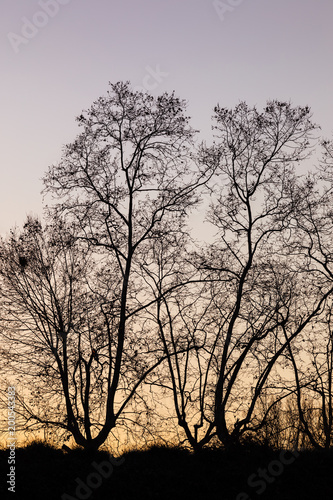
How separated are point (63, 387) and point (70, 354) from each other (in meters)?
1.44

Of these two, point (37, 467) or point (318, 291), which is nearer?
point (37, 467)

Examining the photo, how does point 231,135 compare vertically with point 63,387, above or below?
above

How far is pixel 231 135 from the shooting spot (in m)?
24.3

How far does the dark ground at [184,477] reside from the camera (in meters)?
18.6

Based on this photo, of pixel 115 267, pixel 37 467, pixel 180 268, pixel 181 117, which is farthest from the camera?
pixel 180 268

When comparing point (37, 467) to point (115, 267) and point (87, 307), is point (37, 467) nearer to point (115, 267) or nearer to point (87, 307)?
point (87, 307)

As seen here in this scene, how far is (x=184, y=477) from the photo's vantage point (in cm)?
1984

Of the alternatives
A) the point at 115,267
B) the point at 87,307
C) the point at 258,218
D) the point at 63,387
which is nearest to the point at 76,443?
the point at 63,387

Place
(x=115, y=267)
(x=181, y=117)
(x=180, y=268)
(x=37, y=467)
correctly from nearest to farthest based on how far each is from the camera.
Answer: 1. (x=37, y=467)
2. (x=181, y=117)
3. (x=115, y=267)
4. (x=180, y=268)

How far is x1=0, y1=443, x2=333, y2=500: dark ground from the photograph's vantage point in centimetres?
1858

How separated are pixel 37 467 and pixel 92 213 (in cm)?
989

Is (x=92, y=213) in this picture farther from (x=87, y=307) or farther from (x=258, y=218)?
(x=258, y=218)

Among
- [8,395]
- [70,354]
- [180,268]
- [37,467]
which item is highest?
[180,268]

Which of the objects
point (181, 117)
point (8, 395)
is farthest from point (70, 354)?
point (181, 117)
